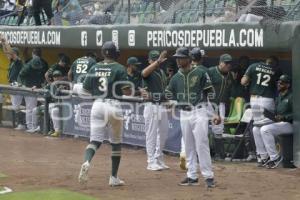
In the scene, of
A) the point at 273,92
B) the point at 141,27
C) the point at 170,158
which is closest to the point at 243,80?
the point at 273,92

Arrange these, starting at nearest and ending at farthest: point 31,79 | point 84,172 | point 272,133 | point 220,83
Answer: point 84,172, point 272,133, point 220,83, point 31,79

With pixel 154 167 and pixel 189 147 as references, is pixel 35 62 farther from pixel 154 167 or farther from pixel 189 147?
pixel 189 147

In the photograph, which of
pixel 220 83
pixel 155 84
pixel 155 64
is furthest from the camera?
pixel 220 83

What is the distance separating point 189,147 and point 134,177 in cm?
131

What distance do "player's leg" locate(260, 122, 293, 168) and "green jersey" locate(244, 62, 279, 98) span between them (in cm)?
74

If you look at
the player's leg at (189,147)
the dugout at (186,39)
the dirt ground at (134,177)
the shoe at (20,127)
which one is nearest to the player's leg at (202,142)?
the player's leg at (189,147)

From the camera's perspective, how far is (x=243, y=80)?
1222cm

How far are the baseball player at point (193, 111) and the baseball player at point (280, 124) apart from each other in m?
2.34

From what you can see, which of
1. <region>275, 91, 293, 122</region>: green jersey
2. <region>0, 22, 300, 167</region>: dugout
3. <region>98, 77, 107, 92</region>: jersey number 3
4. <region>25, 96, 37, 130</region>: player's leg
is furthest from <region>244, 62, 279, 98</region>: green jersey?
<region>25, 96, 37, 130</region>: player's leg

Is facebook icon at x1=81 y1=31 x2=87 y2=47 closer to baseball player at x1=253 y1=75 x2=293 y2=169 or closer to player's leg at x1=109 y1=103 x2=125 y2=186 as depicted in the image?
baseball player at x1=253 y1=75 x2=293 y2=169

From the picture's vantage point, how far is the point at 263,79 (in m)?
11.9

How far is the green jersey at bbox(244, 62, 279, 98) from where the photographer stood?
1191cm

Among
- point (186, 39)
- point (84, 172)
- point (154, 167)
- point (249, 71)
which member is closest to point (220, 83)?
point (249, 71)

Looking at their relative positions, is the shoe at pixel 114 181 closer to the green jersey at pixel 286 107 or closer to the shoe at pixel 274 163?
the shoe at pixel 274 163
